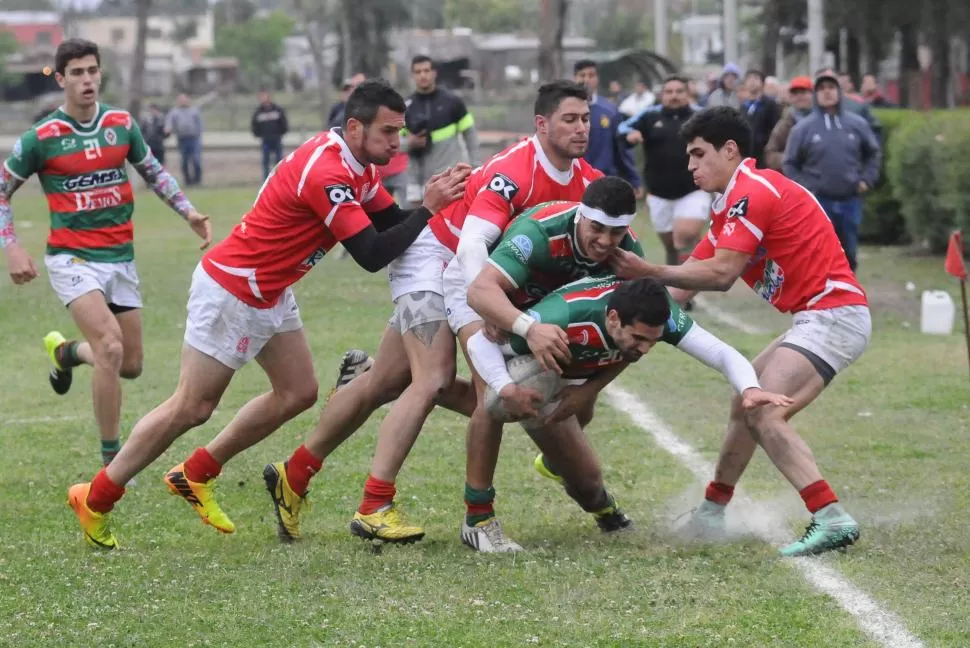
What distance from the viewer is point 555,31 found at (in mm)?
26547

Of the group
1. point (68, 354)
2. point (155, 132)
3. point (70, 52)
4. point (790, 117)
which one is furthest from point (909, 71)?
point (70, 52)

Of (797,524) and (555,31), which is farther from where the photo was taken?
(555,31)

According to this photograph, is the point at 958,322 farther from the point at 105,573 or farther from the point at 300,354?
the point at 105,573

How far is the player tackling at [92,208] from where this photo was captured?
7.84 metres

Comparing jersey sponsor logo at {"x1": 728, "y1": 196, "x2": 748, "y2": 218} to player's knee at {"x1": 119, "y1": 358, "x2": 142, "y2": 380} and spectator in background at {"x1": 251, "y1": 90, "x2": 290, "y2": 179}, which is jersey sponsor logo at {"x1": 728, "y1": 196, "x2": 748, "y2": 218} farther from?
spectator in background at {"x1": 251, "y1": 90, "x2": 290, "y2": 179}

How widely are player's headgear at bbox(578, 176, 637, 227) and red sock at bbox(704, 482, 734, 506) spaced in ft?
5.11

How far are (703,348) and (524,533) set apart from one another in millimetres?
1354

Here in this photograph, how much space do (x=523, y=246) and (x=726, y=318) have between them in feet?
26.3

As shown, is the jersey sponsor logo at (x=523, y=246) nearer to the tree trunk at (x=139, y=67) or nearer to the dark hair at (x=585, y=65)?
the dark hair at (x=585, y=65)

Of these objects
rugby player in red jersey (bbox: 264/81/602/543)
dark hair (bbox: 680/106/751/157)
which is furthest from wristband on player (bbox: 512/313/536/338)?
dark hair (bbox: 680/106/751/157)

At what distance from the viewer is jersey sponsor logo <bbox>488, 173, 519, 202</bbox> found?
651 centimetres

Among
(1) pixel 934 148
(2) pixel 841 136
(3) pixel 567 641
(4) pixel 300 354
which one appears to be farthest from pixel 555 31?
(3) pixel 567 641

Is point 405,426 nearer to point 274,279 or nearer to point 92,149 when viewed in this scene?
point 274,279

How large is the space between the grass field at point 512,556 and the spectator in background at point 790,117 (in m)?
4.39
